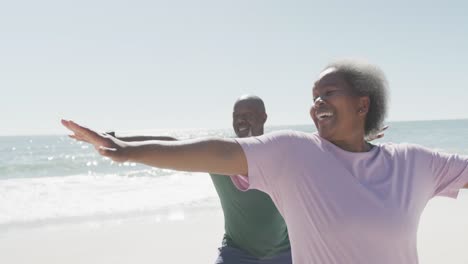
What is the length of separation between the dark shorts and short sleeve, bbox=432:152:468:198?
1489mm

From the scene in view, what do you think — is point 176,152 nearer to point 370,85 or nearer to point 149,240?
point 370,85

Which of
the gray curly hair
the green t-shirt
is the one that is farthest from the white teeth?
the green t-shirt

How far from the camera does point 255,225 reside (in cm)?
328

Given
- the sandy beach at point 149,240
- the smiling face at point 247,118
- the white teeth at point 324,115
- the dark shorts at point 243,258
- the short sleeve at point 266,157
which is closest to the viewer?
the short sleeve at point 266,157

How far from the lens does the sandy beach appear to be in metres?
6.96

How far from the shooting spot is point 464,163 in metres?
1.99

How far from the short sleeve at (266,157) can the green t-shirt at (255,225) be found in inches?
66.7

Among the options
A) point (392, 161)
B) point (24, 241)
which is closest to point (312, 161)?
point (392, 161)

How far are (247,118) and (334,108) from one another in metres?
2.02

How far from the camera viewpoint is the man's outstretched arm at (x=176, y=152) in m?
1.44

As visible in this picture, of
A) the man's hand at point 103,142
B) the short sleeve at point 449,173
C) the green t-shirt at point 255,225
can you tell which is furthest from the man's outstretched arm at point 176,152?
the green t-shirt at point 255,225

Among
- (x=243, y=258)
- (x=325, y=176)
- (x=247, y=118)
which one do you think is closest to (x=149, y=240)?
(x=247, y=118)

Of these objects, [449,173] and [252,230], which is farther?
[252,230]

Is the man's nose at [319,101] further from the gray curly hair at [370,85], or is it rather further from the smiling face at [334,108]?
the gray curly hair at [370,85]
